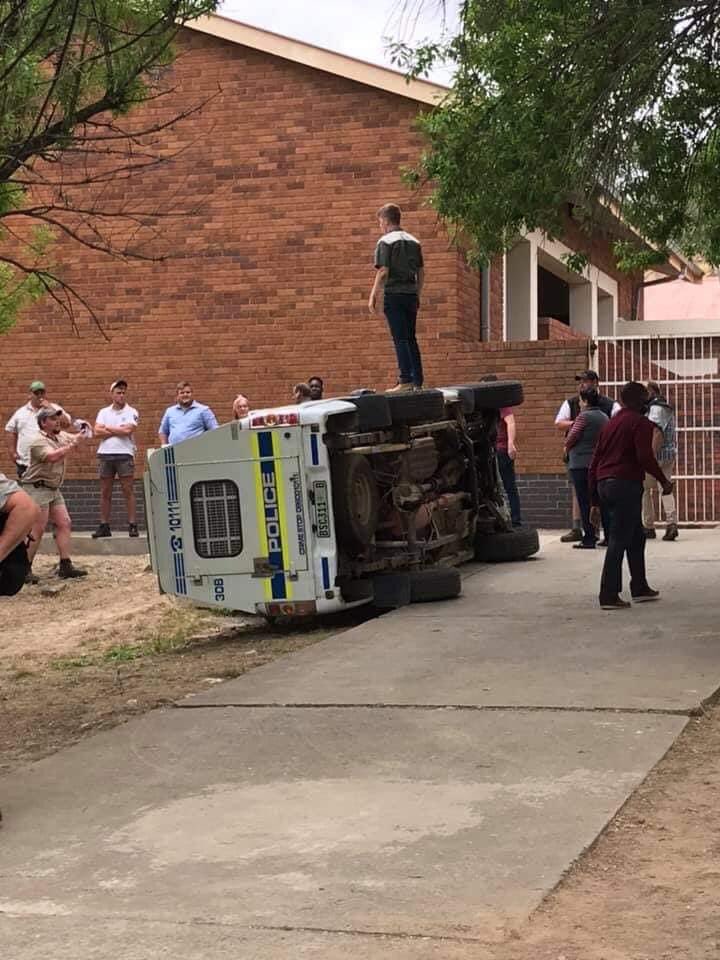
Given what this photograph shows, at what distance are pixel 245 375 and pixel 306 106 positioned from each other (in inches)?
137

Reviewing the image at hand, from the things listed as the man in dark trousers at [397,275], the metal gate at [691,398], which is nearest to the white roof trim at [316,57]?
the metal gate at [691,398]

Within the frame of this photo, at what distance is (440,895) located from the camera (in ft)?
16.7

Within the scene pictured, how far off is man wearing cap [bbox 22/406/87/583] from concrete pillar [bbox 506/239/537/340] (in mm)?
7769

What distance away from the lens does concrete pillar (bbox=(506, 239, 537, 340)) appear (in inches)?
853

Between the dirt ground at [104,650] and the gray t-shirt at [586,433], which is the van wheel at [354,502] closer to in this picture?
the dirt ground at [104,650]

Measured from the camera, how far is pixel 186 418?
1778 cm

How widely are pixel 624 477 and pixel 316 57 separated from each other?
9.71m

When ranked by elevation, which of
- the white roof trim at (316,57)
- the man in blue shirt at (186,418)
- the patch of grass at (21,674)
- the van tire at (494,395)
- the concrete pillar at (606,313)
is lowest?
the patch of grass at (21,674)

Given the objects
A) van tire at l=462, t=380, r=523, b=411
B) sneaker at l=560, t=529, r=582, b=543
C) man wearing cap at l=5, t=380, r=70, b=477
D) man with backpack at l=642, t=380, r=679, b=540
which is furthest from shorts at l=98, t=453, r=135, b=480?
man with backpack at l=642, t=380, r=679, b=540

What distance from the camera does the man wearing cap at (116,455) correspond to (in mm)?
18797

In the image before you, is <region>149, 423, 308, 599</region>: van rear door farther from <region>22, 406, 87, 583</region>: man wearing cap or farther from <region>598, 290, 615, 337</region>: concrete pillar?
<region>598, 290, 615, 337</region>: concrete pillar

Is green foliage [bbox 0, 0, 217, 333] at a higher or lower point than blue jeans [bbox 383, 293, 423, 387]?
higher

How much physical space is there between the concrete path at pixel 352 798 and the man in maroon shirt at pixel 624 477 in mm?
959

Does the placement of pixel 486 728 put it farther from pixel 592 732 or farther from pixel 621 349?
pixel 621 349
